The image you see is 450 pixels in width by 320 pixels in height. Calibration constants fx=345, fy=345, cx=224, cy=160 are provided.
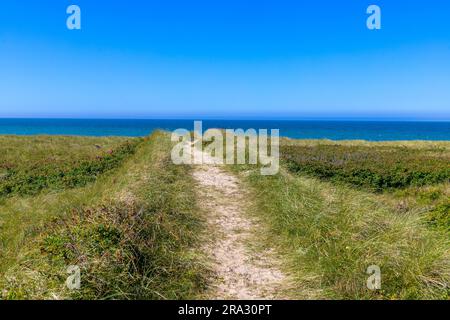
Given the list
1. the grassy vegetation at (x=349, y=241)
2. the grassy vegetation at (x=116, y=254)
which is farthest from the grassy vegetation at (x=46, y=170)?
the grassy vegetation at (x=349, y=241)

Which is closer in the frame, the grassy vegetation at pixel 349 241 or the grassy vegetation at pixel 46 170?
the grassy vegetation at pixel 349 241

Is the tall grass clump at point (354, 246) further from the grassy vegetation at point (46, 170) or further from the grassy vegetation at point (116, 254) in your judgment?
the grassy vegetation at point (46, 170)

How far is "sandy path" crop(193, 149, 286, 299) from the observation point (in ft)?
18.1

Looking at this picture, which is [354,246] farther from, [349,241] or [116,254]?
[116,254]

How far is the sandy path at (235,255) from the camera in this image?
5.51 metres

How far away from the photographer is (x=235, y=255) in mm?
6797

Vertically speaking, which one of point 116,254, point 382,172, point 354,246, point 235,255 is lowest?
point 235,255

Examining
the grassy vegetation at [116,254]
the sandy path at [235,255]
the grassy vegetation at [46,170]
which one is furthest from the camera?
the grassy vegetation at [46,170]

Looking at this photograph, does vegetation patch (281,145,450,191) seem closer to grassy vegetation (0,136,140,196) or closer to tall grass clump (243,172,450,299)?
tall grass clump (243,172,450,299)

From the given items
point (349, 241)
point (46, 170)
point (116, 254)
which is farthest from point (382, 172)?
point (46, 170)

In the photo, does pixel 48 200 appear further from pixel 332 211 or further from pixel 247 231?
pixel 332 211

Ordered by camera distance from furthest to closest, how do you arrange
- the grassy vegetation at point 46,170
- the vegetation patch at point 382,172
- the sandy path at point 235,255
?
the vegetation patch at point 382,172
the grassy vegetation at point 46,170
the sandy path at point 235,255

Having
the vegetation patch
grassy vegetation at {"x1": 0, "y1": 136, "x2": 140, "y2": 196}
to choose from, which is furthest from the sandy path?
grassy vegetation at {"x1": 0, "y1": 136, "x2": 140, "y2": 196}
